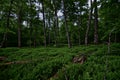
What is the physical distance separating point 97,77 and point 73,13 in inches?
644

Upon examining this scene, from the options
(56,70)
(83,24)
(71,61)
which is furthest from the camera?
(83,24)

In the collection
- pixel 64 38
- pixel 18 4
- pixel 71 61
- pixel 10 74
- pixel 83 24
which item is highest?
pixel 18 4

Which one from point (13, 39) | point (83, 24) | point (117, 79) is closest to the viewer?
point (117, 79)

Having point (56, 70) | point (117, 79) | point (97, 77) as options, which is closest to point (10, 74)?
point (56, 70)

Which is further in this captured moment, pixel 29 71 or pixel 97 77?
pixel 29 71

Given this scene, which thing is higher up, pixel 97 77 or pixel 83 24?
pixel 83 24

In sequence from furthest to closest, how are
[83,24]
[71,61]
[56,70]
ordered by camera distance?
[83,24] < [71,61] < [56,70]

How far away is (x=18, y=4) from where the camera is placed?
18531 millimetres

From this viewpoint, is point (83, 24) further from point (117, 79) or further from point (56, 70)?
point (117, 79)

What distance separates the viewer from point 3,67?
30.7 feet

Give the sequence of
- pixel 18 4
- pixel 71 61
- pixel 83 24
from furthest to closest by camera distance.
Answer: pixel 83 24 < pixel 18 4 < pixel 71 61

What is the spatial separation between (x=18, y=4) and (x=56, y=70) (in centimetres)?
1375

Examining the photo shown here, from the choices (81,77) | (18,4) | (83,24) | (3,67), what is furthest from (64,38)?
(81,77)

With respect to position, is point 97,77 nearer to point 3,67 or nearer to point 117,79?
point 117,79
